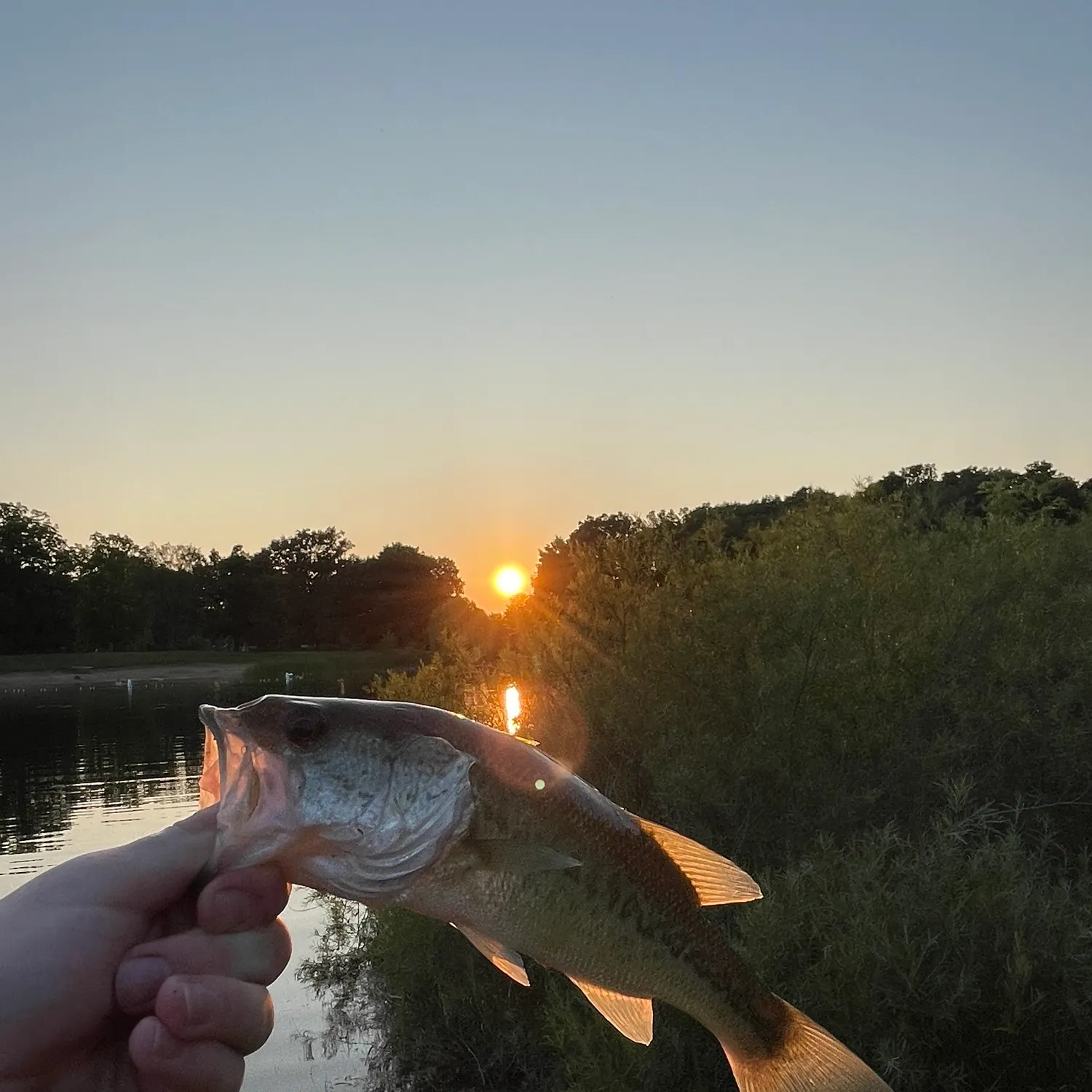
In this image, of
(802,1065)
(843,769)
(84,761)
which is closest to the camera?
(802,1065)

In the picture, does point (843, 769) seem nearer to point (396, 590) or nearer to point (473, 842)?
point (473, 842)

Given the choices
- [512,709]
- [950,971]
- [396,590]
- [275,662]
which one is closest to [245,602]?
[396,590]

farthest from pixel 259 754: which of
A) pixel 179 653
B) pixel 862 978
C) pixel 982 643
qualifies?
pixel 179 653

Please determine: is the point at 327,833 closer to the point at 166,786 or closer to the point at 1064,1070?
the point at 1064,1070

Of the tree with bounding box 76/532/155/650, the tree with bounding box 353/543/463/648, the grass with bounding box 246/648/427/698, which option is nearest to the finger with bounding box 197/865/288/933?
the grass with bounding box 246/648/427/698

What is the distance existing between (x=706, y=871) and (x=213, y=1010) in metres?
1.33

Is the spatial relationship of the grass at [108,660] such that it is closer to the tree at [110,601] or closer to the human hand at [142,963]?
the tree at [110,601]

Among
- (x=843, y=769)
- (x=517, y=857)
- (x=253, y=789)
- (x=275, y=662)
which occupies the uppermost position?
(x=253, y=789)

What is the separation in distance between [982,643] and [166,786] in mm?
22868

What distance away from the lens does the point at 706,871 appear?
114 inches

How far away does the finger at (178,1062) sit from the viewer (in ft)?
8.11

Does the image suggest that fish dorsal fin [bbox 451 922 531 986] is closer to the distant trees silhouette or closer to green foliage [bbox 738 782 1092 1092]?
green foliage [bbox 738 782 1092 1092]

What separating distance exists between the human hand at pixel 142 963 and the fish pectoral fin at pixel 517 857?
48cm

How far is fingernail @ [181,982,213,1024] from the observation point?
2.48 metres
